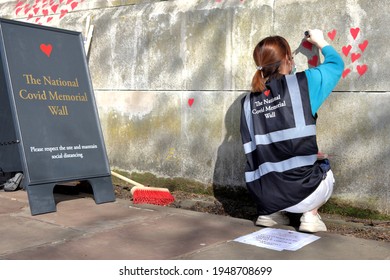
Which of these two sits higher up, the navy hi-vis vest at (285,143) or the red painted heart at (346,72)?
the red painted heart at (346,72)

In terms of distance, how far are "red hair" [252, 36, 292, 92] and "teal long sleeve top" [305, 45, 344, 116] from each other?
26cm

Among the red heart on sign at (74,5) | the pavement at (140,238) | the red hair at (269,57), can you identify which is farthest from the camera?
the red heart on sign at (74,5)

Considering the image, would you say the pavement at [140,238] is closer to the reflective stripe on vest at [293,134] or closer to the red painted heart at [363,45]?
the reflective stripe on vest at [293,134]

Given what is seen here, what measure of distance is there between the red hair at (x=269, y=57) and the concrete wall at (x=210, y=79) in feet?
1.83

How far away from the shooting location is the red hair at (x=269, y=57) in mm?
3992

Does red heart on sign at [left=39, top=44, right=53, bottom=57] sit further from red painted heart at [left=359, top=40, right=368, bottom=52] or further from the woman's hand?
red painted heart at [left=359, top=40, right=368, bottom=52]

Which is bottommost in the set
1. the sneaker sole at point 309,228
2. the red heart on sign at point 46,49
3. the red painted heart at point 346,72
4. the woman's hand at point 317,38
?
the sneaker sole at point 309,228

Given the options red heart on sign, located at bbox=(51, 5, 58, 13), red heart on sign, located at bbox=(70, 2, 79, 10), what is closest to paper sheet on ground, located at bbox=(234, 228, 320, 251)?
red heart on sign, located at bbox=(70, 2, 79, 10)

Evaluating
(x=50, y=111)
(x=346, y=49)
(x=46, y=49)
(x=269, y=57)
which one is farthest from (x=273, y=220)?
(x=46, y=49)

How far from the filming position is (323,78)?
12.7 feet

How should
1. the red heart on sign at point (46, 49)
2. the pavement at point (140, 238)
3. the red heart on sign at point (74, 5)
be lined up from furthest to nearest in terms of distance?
the red heart on sign at point (74, 5) < the red heart on sign at point (46, 49) < the pavement at point (140, 238)

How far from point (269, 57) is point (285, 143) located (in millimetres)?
668

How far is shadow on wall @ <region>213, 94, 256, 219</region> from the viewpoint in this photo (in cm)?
491

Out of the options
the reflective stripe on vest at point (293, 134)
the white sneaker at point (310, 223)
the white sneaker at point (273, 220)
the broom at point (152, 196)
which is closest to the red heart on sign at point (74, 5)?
the broom at point (152, 196)
